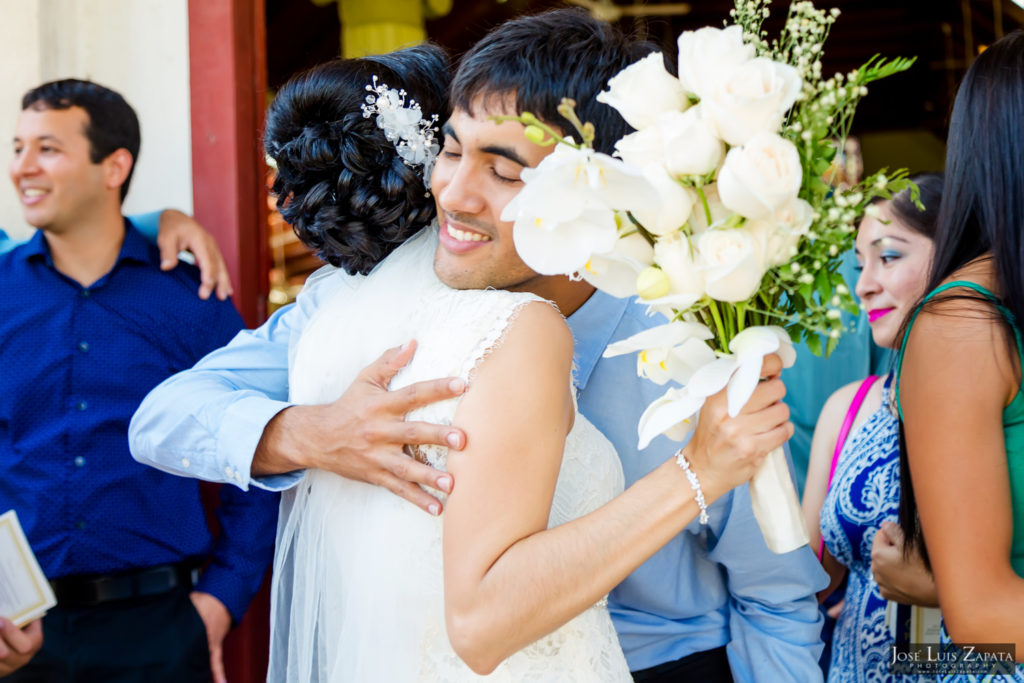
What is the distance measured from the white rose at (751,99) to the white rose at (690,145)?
0.02m

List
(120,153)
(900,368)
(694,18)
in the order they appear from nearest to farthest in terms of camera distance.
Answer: (900,368), (120,153), (694,18)

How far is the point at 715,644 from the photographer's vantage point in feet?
6.26

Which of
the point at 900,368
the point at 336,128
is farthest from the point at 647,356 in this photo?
the point at 336,128

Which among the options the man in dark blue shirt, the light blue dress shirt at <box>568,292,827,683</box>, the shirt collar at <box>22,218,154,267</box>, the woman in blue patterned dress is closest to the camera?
the light blue dress shirt at <box>568,292,827,683</box>

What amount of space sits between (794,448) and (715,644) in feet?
5.35

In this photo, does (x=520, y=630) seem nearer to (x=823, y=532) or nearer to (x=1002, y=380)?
(x=1002, y=380)

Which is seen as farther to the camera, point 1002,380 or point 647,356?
point 1002,380

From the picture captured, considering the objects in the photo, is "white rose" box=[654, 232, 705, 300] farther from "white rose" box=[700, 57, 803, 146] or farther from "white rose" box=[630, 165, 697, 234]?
"white rose" box=[700, 57, 803, 146]

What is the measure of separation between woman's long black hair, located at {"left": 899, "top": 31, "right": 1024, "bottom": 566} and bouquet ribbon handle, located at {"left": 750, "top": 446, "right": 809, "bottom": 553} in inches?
18.1

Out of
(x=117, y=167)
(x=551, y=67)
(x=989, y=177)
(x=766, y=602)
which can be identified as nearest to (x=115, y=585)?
(x=117, y=167)

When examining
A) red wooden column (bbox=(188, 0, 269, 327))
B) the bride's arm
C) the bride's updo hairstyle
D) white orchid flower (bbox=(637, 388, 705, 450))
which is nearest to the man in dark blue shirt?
red wooden column (bbox=(188, 0, 269, 327))

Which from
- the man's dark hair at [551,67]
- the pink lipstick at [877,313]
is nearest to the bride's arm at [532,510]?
the man's dark hair at [551,67]

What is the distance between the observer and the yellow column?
5488mm

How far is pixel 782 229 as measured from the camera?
1198 millimetres
